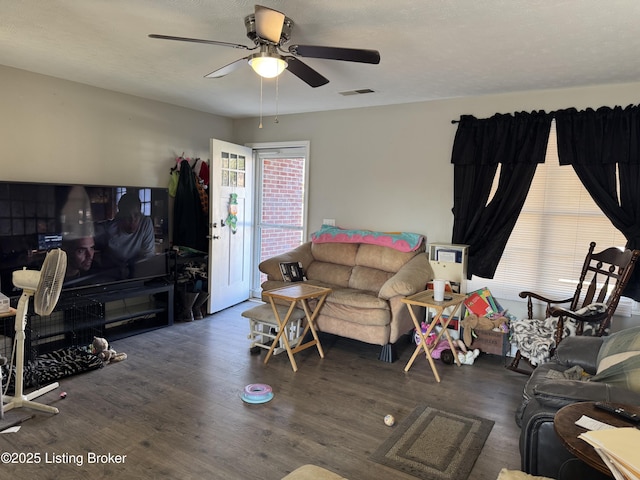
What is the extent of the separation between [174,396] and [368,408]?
1.35 m

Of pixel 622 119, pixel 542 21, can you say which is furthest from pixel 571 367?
pixel 622 119

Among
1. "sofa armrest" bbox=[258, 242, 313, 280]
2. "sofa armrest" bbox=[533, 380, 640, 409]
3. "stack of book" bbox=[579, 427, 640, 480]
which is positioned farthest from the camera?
"sofa armrest" bbox=[258, 242, 313, 280]

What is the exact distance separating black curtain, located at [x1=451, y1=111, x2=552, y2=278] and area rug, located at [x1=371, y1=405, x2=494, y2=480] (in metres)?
1.77

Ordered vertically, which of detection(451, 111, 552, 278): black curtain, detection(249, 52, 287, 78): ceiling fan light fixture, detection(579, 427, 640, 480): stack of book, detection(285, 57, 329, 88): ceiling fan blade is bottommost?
detection(579, 427, 640, 480): stack of book

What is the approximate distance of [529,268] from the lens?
159 inches

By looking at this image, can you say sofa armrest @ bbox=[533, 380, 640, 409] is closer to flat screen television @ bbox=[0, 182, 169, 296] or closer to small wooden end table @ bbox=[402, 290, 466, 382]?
small wooden end table @ bbox=[402, 290, 466, 382]

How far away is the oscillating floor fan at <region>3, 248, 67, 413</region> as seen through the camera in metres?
2.64

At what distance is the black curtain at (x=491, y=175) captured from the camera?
153 inches

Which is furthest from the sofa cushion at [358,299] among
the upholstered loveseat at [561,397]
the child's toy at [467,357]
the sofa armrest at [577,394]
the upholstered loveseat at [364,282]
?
the sofa armrest at [577,394]

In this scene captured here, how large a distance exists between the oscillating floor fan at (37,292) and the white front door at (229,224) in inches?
89.4

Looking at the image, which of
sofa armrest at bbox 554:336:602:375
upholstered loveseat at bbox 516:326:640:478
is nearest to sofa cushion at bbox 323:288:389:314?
sofa armrest at bbox 554:336:602:375

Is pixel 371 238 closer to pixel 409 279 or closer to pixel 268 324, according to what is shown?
pixel 409 279

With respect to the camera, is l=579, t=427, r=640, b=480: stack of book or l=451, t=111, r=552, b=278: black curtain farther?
l=451, t=111, r=552, b=278: black curtain

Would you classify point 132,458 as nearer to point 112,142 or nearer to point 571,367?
point 571,367
